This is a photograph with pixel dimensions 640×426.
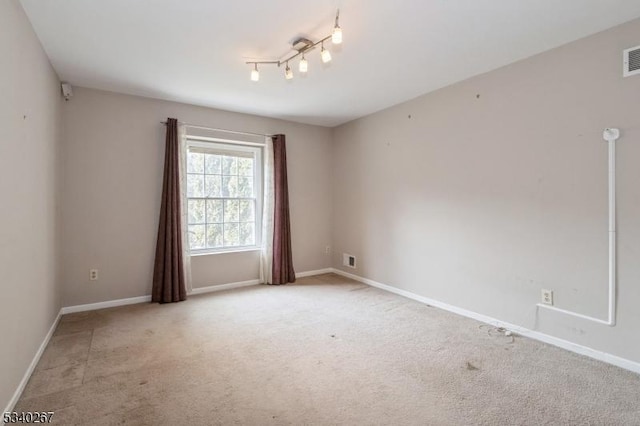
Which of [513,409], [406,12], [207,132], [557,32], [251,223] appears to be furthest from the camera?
[251,223]

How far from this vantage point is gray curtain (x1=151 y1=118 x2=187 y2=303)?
3732mm

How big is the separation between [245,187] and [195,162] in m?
0.77

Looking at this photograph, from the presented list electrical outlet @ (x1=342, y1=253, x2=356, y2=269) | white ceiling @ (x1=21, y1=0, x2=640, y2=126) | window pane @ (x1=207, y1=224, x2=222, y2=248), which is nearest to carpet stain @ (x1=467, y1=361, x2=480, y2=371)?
white ceiling @ (x1=21, y1=0, x2=640, y2=126)

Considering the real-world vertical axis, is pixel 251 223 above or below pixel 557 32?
below

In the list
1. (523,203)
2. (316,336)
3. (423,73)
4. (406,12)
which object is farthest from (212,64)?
(523,203)

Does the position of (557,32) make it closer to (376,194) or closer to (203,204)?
(376,194)

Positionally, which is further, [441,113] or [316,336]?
[441,113]

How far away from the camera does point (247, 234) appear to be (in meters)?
4.61

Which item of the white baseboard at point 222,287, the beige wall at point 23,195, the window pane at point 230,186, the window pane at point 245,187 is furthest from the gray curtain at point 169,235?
the beige wall at point 23,195

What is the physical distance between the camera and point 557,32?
92.6 inches

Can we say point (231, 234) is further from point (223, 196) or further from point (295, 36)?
point (295, 36)

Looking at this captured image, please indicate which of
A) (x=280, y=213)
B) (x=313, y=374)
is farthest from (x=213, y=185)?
(x=313, y=374)

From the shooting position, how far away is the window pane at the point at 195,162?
4121 mm

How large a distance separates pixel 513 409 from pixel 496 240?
1598 millimetres
